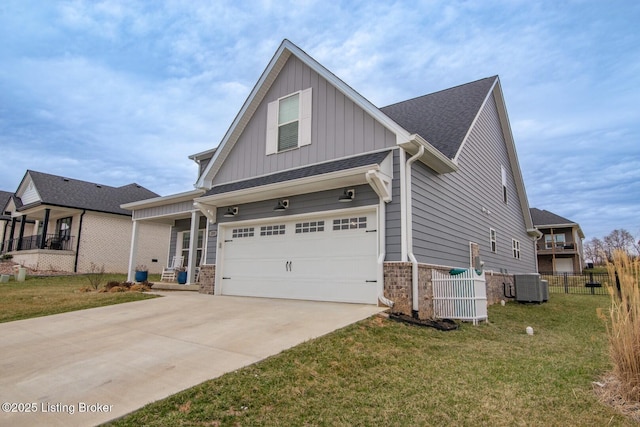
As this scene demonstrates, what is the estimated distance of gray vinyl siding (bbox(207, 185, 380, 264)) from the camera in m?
8.27

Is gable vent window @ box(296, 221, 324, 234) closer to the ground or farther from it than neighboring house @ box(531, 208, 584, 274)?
closer to the ground

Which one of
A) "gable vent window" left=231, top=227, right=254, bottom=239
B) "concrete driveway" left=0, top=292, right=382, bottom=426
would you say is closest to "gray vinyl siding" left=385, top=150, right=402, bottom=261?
"concrete driveway" left=0, top=292, right=382, bottom=426

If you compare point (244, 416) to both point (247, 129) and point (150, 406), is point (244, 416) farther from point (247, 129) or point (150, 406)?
point (247, 129)

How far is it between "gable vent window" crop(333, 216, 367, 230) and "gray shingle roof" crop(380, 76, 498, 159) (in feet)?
10.5

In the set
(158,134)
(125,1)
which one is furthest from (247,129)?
(158,134)

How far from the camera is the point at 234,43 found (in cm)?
1662

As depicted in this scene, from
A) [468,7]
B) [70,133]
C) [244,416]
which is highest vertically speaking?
[70,133]

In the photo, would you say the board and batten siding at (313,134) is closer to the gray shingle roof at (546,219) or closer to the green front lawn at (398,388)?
the green front lawn at (398,388)

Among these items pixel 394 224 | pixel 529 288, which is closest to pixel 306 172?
pixel 394 224

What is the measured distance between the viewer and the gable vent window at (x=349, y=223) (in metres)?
8.38

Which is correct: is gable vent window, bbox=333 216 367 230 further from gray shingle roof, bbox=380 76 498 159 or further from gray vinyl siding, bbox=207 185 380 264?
gray shingle roof, bbox=380 76 498 159

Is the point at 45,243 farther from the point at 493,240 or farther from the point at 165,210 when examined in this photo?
→ the point at 493,240

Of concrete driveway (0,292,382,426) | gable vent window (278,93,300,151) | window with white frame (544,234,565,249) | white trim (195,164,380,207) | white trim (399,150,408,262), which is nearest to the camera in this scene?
concrete driveway (0,292,382,426)

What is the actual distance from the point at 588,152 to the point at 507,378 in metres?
41.5
